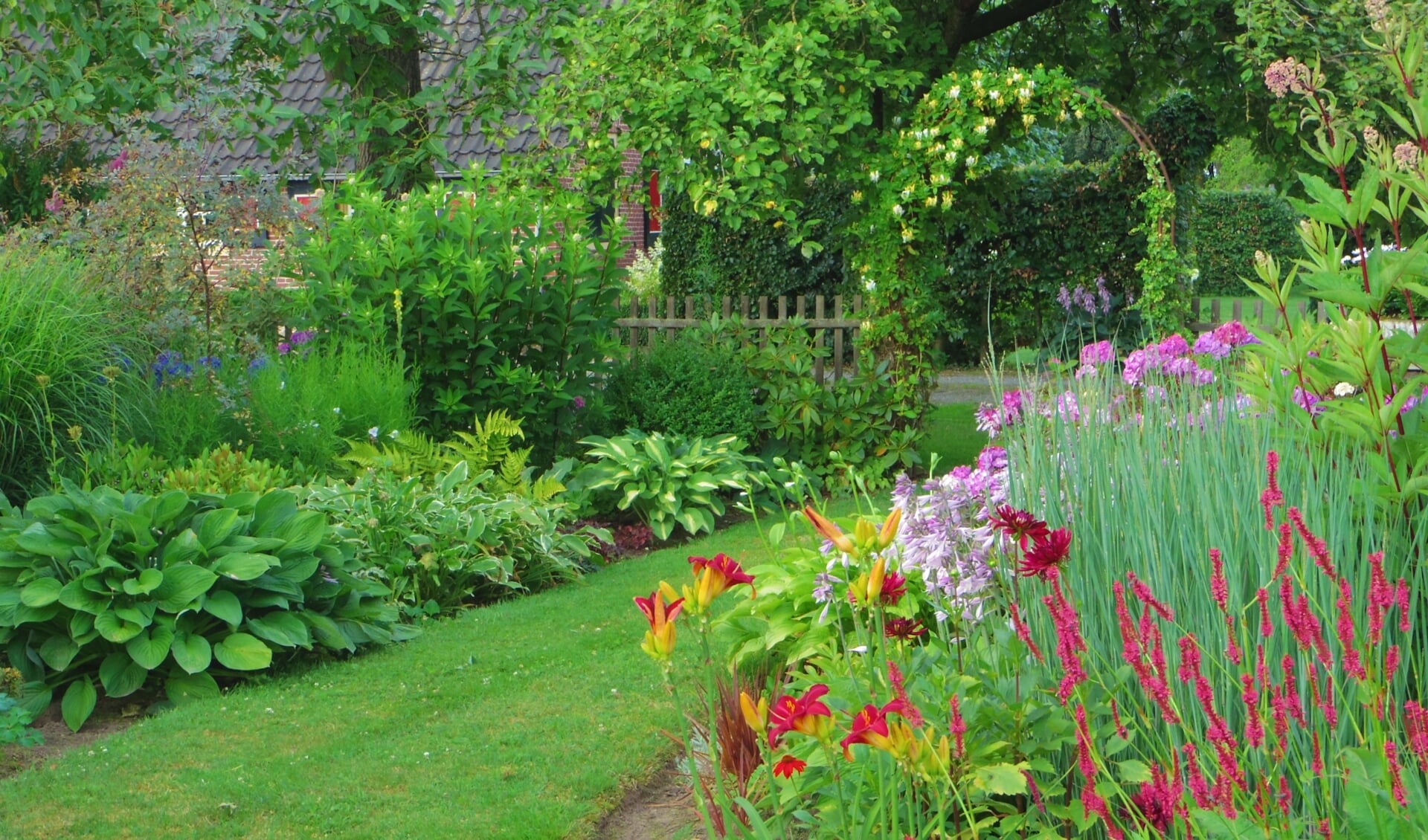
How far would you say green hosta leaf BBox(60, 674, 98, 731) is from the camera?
432 cm

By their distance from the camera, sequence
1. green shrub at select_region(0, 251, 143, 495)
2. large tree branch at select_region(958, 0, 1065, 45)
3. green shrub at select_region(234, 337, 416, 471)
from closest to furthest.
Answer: green shrub at select_region(0, 251, 143, 495), green shrub at select_region(234, 337, 416, 471), large tree branch at select_region(958, 0, 1065, 45)

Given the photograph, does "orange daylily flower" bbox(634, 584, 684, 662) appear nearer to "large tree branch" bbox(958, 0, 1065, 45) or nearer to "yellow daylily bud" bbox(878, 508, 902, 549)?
"yellow daylily bud" bbox(878, 508, 902, 549)

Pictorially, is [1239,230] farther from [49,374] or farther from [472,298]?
[49,374]

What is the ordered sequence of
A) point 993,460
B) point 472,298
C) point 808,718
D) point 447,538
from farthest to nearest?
point 472,298 → point 447,538 → point 993,460 → point 808,718

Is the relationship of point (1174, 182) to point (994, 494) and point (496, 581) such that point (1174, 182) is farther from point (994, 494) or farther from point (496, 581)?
point (994, 494)

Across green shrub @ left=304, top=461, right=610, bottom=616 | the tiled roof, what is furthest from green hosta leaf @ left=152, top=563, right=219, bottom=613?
the tiled roof

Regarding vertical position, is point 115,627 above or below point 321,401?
below

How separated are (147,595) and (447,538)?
1.53 m

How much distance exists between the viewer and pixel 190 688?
4.59m

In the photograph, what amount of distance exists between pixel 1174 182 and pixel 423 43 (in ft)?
21.8

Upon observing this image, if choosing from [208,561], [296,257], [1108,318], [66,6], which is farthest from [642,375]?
[1108,318]

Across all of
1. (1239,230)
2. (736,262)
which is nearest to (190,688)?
(736,262)

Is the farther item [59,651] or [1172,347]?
[59,651]

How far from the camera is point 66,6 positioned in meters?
8.95
